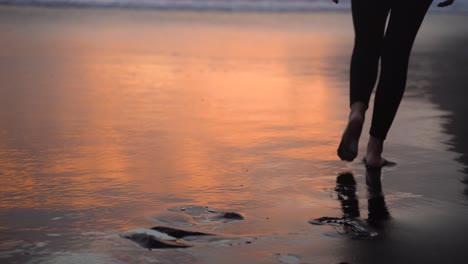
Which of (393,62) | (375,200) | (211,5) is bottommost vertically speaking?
(375,200)

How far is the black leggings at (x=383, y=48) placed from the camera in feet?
14.3

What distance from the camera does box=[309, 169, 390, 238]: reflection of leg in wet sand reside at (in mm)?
3361

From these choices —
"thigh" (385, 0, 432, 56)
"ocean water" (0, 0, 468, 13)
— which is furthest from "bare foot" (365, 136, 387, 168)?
"ocean water" (0, 0, 468, 13)

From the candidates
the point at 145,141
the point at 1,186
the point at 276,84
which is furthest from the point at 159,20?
the point at 1,186

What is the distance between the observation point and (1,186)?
393cm

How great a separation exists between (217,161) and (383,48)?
0.78 m

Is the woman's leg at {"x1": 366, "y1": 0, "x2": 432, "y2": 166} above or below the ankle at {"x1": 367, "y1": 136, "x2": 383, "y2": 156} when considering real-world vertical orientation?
above

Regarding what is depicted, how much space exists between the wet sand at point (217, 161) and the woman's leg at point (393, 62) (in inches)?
5.4

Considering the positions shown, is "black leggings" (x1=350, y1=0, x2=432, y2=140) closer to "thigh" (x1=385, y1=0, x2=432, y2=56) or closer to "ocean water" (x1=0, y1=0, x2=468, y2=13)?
"thigh" (x1=385, y1=0, x2=432, y2=56)

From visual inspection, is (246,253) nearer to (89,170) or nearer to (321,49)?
(89,170)

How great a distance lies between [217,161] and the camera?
450 centimetres

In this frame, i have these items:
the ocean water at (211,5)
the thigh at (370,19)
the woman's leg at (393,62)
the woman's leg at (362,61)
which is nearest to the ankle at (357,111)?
the woman's leg at (362,61)

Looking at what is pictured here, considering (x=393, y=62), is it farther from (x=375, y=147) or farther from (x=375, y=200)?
(x=375, y=200)

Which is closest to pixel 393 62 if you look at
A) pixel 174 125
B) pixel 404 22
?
pixel 404 22
